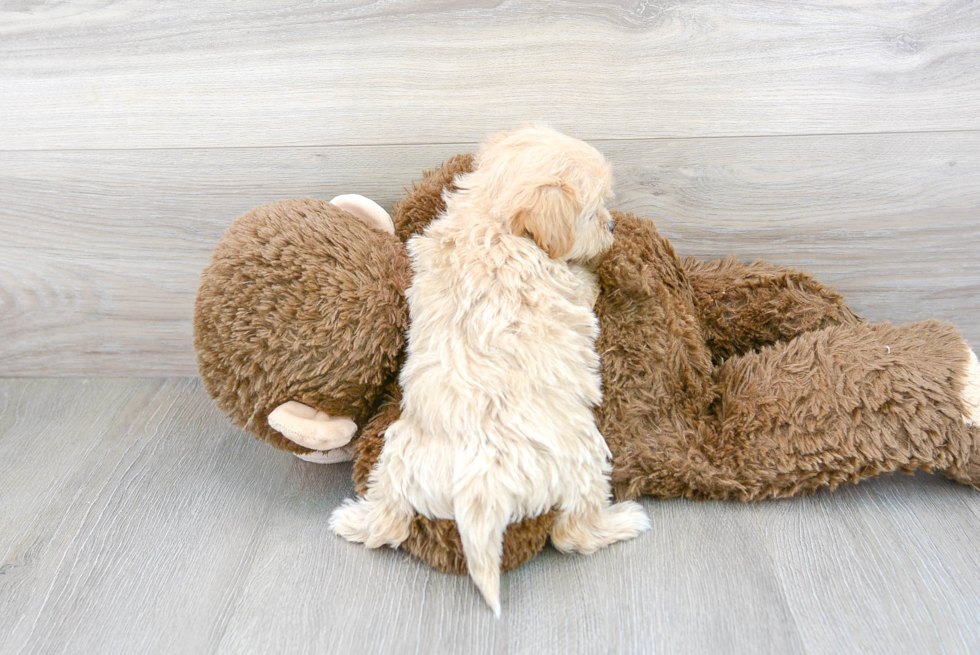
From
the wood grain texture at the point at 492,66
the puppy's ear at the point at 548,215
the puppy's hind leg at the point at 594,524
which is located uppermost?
the wood grain texture at the point at 492,66

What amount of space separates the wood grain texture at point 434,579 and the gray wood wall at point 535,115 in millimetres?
370

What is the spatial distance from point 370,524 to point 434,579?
0.10 meters

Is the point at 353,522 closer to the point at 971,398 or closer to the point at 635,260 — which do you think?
the point at 635,260

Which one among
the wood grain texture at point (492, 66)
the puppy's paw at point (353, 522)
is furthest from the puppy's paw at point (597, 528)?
the wood grain texture at point (492, 66)

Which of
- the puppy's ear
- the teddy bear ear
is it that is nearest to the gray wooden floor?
the teddy bear ear

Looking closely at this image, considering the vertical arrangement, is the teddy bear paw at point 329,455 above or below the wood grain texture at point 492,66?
below

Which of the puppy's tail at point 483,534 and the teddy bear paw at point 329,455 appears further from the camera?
the teddy bear paw at point 329,455

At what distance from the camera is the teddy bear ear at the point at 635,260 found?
84cm

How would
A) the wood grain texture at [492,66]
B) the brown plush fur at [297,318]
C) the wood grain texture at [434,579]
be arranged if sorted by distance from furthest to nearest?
the wood grain texture at [492,66]
the brown plush fur at [297,318]
the wood grain texture at [434,579]

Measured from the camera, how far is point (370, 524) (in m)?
0.80

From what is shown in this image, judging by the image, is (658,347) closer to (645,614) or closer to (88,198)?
(645,614)

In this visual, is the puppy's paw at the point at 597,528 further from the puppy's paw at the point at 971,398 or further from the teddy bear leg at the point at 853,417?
the puppy's paw at the point at 971,398

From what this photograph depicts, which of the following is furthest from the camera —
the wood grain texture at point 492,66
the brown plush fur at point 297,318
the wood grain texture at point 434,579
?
the wood grain texture at point 492,66

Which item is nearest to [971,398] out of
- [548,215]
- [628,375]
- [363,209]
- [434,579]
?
[628,375]
